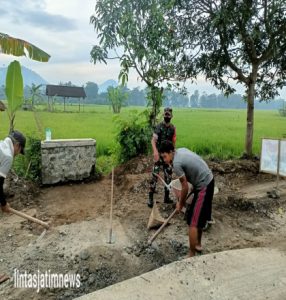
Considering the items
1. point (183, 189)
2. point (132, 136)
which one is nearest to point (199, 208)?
point (183, 189)

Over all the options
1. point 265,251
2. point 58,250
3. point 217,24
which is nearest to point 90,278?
A: point 58,250

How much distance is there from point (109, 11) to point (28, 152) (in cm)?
319

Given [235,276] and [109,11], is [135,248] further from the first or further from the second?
[109,11]

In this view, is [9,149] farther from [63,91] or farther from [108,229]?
[63,91]

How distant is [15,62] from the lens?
18.1ft

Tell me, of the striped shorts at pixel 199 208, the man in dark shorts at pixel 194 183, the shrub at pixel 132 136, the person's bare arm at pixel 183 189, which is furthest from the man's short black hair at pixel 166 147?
the shrub at pixel 132 136

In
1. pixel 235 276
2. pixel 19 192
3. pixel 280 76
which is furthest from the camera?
pixel 280 76

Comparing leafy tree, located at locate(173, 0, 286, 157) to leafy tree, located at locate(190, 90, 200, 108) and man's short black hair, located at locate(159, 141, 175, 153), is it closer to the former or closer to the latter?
man's short black hair, located at locate(159, 141, 175, 153)

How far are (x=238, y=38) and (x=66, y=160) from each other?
458 cm

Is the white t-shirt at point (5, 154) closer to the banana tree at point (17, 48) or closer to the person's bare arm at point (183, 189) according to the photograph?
the person's bare arm at point (183, 189)

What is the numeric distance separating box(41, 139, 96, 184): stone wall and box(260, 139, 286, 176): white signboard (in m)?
3.35

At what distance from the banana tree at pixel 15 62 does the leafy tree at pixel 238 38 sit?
3.32m

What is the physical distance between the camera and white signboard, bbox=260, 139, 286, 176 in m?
5.90

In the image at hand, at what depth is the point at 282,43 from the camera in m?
7.11
